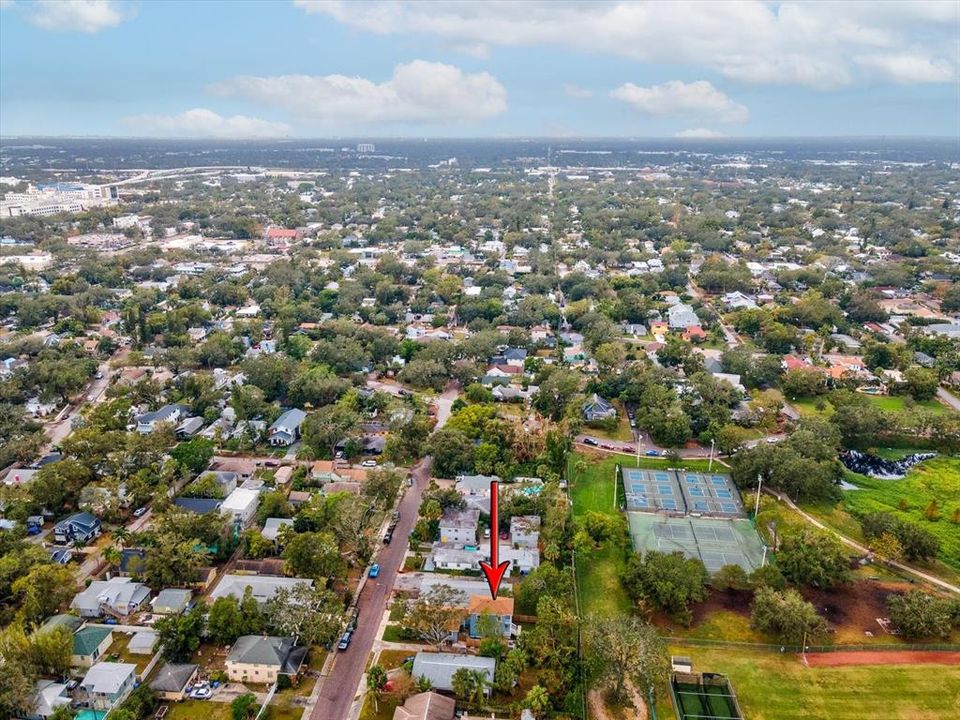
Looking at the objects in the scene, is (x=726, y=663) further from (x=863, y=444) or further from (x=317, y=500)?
(x=863, y=444)

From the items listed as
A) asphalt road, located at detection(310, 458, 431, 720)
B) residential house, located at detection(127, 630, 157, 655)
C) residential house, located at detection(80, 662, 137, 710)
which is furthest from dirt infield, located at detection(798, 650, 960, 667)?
residential house, located at detection(127, 630, 157, 655)

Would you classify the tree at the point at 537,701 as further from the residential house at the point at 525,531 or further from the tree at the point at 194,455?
the tree at the point at 194,455

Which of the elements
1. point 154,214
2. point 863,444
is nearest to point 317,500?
point 863,444

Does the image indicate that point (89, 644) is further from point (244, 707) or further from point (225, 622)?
point (244, 707)

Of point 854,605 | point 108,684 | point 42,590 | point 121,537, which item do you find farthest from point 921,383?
point 42,590

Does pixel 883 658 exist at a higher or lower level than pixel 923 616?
lower

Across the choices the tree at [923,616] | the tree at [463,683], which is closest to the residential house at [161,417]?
the tree at [463,683]

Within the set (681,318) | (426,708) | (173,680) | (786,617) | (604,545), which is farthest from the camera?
(681,318)
